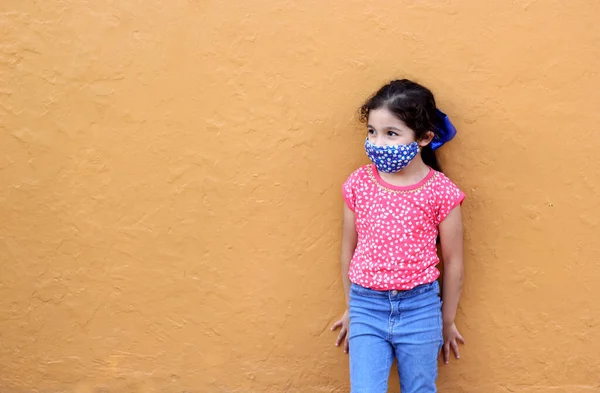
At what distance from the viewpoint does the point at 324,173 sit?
3195 mm

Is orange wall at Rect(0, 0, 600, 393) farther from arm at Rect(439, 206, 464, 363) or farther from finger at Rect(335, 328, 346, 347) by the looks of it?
arm at Rect(439, 206, 464, 363)

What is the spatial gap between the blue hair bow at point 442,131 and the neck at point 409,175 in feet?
0.36

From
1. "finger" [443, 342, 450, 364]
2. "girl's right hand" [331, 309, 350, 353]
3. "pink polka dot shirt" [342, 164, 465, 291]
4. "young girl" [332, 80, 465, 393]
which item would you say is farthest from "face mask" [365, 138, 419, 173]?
"finger" [443, 342, 450, 364]

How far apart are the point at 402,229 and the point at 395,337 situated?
0.43 m

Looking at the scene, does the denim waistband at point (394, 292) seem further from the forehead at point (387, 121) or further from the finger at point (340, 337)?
the forehead at point (387, 121)

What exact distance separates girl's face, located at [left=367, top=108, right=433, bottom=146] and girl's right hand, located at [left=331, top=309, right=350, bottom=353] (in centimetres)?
83

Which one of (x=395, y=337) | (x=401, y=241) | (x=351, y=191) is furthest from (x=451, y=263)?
(x=351, y=191)

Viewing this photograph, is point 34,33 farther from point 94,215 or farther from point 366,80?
point 366,80

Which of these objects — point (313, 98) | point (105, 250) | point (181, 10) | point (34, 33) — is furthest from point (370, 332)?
point (34, 33)

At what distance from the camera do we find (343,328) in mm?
3273

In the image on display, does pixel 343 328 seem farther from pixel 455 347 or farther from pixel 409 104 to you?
pixel 409 104

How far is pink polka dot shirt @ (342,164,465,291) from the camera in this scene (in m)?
2.92

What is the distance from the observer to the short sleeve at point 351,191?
304 cm

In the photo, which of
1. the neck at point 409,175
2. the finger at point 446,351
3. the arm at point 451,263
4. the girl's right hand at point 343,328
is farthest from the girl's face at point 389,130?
the finger at point 446,351
